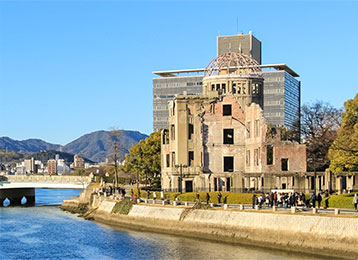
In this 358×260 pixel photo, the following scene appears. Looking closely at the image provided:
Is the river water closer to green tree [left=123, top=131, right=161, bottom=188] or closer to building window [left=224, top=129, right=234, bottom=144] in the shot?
building window [left=224, top=129, right=234, bottom=144]

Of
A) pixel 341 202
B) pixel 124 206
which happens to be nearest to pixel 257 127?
pixel 124 206

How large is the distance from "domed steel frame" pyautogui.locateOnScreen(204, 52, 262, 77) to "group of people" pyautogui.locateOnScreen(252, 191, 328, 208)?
32035 mm

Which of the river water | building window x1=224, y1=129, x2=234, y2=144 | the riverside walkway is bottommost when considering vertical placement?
the river water

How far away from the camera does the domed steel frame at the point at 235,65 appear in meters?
97.4

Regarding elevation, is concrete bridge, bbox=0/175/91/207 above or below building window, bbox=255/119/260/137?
below

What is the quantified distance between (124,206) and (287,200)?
25.2 meters

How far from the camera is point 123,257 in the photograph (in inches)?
2179

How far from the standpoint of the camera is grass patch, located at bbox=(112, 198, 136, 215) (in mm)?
80750

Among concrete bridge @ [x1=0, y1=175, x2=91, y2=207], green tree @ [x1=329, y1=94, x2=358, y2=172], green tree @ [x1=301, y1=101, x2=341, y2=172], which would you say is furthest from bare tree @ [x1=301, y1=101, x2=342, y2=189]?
concrete bridge @ [x1=0, y1=175, x2=91, y2=207]

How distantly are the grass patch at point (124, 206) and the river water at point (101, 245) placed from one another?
3.17 m

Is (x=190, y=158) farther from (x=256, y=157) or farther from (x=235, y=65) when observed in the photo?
(x=235, y=65)

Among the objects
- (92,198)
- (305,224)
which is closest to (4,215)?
(92,198)

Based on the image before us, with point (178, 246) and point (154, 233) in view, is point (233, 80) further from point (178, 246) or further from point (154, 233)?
point (178, 246)

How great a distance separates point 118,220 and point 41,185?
50839 millimetres
